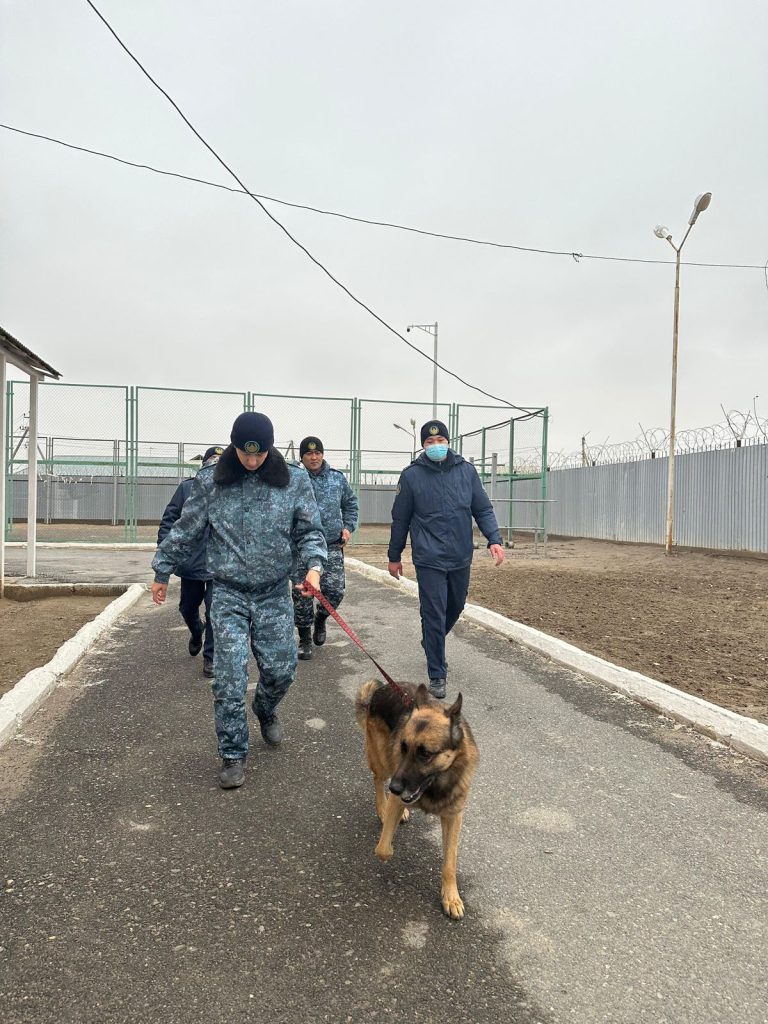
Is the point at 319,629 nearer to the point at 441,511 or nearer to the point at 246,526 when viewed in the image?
the point at 441,511

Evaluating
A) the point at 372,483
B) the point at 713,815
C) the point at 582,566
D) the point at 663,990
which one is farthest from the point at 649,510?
the point at 663,990

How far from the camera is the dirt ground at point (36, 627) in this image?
5.66m

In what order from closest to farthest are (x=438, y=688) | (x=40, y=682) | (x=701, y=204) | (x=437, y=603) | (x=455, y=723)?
(x=455, y=723), (x=40, y=682), (x=438, y=688), (x=437, y=603), (x=701, y=204)

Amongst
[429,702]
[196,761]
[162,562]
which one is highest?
[162,562]

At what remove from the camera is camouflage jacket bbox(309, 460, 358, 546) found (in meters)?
6.46

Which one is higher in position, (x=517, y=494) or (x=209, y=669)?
(x=517, y=494)

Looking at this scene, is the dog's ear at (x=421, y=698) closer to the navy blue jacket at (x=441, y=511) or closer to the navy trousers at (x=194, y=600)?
the navy blue jacket at (x=441, y=511)

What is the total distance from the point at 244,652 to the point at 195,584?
2.46m

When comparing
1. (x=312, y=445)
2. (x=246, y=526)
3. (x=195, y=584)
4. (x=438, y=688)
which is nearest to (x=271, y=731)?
(x=246, y=526)

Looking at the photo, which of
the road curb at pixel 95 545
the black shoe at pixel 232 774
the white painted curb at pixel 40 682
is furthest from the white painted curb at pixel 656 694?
the road curb at pixel 95 545

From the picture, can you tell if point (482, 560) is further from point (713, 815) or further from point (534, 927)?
point (534, 927)

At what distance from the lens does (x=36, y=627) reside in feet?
23.7

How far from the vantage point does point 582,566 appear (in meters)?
15.0

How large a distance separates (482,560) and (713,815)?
39.9 feet
